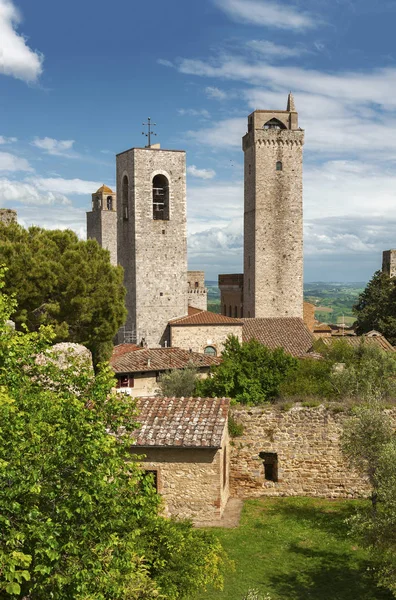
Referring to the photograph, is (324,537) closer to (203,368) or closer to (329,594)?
(329,594)

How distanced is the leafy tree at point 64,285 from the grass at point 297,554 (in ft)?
37.9

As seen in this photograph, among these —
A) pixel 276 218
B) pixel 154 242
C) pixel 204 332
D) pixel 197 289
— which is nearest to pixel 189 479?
pixel 204 332

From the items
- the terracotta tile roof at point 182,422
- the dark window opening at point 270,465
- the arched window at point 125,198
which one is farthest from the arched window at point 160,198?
the dark window opening at point 270,465

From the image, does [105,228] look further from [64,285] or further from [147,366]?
[64,285]

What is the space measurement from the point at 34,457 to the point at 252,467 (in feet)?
33.5

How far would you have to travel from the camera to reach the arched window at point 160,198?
122ft

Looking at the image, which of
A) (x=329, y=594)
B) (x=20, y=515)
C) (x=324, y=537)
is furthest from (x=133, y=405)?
(x=324, y=537)

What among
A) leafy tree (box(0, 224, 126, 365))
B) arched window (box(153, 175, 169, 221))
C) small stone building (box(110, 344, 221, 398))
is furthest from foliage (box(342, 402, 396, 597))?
arched window (box(153, 175, 169, 221))

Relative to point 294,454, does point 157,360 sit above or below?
above

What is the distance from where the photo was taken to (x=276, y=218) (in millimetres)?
48031

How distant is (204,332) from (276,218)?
58.8 feet

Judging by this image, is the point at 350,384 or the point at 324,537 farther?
the point at 350,384

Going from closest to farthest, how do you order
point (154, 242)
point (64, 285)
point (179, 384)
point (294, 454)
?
point (294, 454) → point (179, 384) → point (64, 285) → point (154, 242)

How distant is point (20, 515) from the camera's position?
618 cm
